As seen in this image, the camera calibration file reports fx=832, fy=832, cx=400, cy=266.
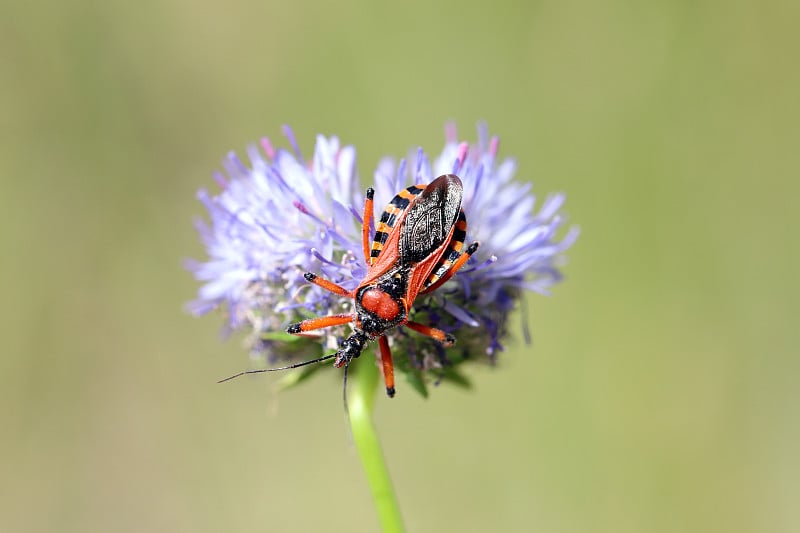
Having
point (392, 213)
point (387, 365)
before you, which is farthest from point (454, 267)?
point (387, 365)

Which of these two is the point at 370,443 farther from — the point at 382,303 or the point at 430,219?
the point at 430,219

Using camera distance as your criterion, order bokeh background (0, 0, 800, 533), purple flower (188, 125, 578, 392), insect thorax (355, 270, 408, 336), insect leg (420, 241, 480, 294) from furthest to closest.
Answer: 1. bokeh background (0, 0, 800, 533)
2. purple flower (188, 125, 578, 392)
3. insect leg (420, 241, 480, 294)
4. insect thorax (355, 270, 408, 336)

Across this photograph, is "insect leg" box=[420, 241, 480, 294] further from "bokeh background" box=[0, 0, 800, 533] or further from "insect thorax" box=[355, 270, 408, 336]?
"bokeh background" box=[0, 0, 800, 533]

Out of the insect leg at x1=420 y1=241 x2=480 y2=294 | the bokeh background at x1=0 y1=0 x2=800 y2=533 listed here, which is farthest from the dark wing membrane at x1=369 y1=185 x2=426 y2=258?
the bokeh background at x1=0 y1=0 x2=800 y2=533

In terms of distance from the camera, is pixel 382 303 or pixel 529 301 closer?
pixel 382 303

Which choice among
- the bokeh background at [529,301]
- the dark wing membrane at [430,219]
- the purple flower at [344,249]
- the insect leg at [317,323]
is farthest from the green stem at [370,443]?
the bokeh background at [529,301]

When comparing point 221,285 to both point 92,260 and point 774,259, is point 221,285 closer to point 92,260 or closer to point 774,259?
point 92,260

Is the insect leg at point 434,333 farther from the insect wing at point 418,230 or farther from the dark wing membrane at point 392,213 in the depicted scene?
the dark wing membrane at point 392,213
